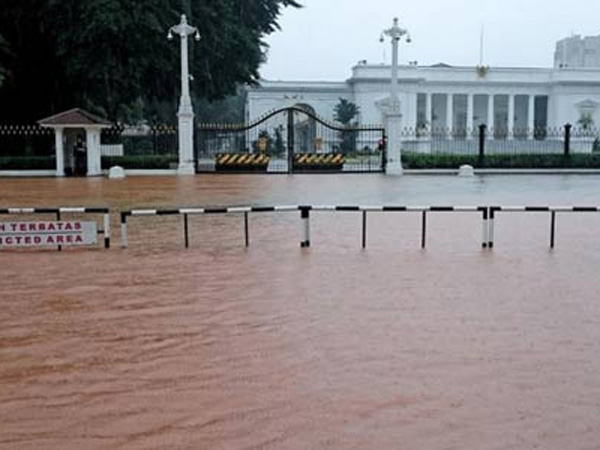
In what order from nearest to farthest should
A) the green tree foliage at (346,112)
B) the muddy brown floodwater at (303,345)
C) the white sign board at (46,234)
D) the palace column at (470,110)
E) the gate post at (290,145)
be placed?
1. the muddy brown floodwater at (303,345)
2. the white sign board at (46,234)
3. the gate post at (290,145)
4. the green tree foliage at (346,112)
5. the palace column at (470,110)

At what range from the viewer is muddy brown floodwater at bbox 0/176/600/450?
4.87 metres

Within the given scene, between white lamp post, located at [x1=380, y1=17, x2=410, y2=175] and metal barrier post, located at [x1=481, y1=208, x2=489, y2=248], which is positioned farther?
white lamp post, located at [x1=380, y1=17, x2=410, y2=175]

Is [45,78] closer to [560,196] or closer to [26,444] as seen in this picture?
[560,196]

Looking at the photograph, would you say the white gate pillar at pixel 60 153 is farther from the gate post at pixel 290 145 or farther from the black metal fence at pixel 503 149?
the black metal fence at pixel 503 149

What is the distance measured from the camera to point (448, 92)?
70.4 metres

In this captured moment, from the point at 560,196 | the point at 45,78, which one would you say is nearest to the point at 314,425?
the point at 560,196

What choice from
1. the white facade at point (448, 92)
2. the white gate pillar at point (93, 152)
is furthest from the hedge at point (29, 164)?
the white facade at point (448, 92)

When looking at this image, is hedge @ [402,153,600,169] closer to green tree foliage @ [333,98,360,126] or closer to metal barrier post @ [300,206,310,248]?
metal barrier post @ [300,206,310,248]

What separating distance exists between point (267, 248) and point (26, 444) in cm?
750

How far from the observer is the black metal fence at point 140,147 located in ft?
115

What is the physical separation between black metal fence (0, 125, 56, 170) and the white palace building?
32031mm

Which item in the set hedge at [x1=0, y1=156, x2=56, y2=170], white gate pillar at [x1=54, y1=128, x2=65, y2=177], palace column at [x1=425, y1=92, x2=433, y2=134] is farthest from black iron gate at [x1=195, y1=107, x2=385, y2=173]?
palace column at [x1=425, y1=92, x2=433, y2=134]

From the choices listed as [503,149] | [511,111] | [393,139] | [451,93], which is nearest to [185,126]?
[393,139]

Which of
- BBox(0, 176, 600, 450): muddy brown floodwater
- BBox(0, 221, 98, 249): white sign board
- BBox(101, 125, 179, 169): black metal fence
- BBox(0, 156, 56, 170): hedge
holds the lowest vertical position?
BBox(0, 176, 600, 450): muddy brown floodwater
